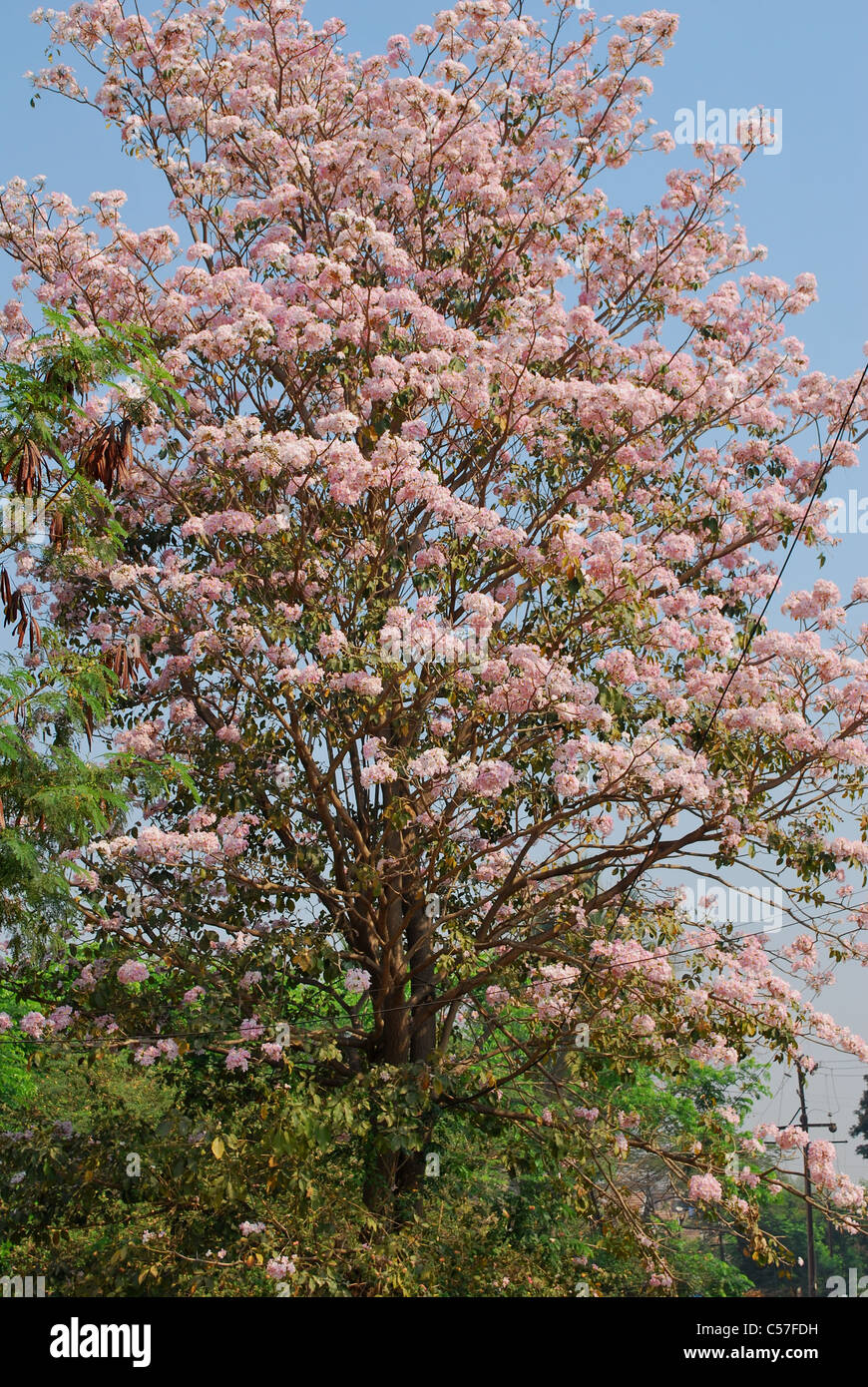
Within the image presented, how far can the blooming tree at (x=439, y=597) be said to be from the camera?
7.87 m

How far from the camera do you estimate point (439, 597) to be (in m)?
8.45

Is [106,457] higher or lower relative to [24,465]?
higher

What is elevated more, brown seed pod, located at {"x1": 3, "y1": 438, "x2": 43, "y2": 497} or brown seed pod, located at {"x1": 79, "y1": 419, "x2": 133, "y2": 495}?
brown seed pod, located at {"x1": 79, "y1": 419, "x2": 133, "y2": 495}

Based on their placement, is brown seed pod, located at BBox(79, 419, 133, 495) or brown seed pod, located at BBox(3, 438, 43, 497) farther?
brown seed pod, located at BBox(79, 419, 133, 495)

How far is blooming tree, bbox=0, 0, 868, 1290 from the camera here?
787 centimetres

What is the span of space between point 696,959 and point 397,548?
3.45 m

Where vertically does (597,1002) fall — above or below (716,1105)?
above

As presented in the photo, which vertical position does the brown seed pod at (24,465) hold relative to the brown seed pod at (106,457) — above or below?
below

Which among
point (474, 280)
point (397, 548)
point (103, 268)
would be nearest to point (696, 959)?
point (397, 548)

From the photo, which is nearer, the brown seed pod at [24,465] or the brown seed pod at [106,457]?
the brown seed pod at [24,465]

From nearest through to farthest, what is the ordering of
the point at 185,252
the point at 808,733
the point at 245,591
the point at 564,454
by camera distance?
the point at 808,733
the point at 245,591
the point at 564,454
the point at 185,252

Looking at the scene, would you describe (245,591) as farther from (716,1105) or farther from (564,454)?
(716,1105)

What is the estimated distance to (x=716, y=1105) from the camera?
362 inches

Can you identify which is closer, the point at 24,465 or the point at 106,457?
the point at 24,465
